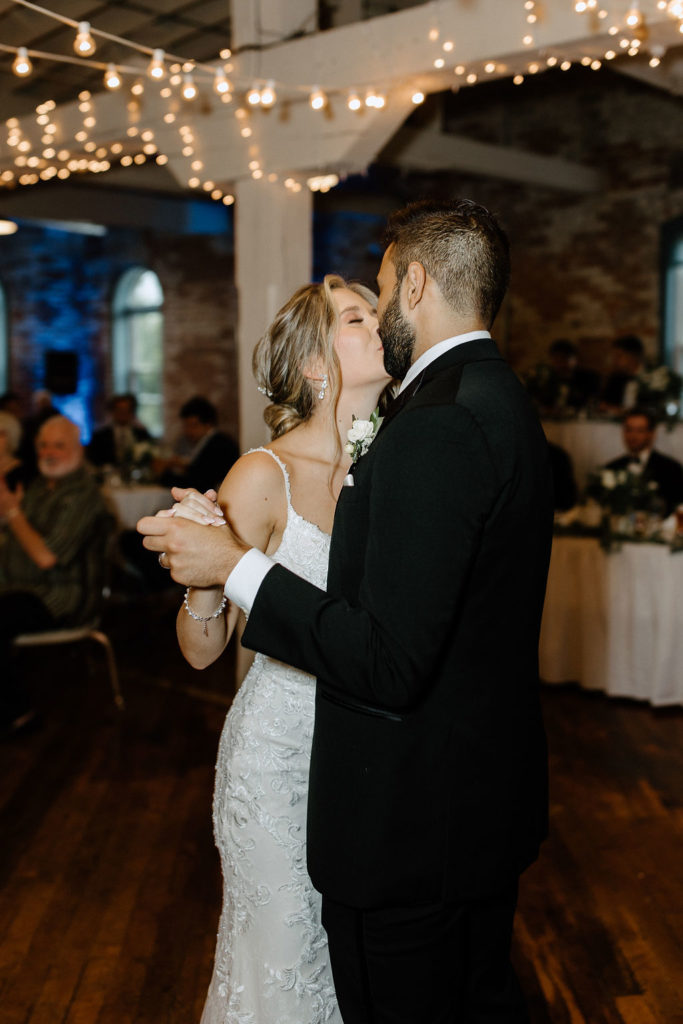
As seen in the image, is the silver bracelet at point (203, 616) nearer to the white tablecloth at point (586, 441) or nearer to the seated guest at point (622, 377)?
the white tablecloth at point (586, 441)

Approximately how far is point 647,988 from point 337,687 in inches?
68.6

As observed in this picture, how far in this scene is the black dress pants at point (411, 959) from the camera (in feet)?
4.40

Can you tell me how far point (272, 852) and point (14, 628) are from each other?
2.78 metres

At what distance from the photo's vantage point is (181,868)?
308 cm

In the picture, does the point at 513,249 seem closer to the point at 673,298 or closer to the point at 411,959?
the point at 673,298

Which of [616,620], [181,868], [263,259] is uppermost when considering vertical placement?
[263,259]

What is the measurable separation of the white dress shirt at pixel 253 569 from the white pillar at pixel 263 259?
327 cm

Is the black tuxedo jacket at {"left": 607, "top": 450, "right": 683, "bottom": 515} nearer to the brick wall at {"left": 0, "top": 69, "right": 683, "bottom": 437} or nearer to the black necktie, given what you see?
the brick wall at {"left": 0, "top": 69, "right": 683, "bottom": 437}

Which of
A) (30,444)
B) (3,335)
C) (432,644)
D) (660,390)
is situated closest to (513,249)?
(660,390)

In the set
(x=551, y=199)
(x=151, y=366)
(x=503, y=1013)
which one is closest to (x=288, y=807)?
(x=503, y=1013)

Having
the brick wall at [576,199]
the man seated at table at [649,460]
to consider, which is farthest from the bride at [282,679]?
the brick wall at [576,199]

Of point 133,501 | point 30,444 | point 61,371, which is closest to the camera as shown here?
point 133,501

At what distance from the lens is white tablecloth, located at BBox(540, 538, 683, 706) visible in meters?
4.58

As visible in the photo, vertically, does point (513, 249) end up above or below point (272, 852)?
above
